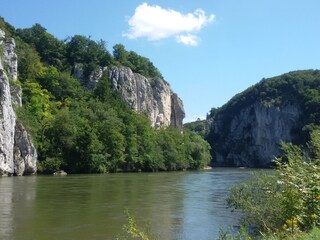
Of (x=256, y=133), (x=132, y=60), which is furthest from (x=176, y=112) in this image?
(x=256, y=133)

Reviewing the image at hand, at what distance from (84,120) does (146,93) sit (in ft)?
138

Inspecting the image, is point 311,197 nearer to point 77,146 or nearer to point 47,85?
point 77,146

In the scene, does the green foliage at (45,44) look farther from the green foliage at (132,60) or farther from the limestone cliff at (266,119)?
the limestone cliff at (266,119)

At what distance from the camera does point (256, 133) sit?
165375 millimetres

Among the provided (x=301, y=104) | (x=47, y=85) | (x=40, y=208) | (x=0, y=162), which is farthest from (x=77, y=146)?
(x=301, y=104)

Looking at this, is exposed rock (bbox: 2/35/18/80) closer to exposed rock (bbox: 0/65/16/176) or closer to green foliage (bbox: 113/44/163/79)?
exposed rock (bbox: 0/65/16/176)

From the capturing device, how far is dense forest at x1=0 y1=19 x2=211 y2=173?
65750mm

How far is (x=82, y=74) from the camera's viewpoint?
10150cm

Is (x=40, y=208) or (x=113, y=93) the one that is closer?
(x=40, y=208)

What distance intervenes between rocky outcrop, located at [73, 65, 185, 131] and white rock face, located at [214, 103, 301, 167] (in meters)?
41.8

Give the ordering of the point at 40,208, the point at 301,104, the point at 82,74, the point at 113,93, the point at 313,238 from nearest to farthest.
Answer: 1. the point at 313,238
2. the point at 40,208
3. the point at 113,93
4. the point at 82,74
5. the point at 301,104

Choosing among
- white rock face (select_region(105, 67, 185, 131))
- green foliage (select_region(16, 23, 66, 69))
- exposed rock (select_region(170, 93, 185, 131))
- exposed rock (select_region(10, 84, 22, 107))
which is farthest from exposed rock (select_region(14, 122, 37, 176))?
exposed rock (select_region(170, 93, 185, 131))

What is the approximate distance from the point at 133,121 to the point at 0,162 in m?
35.4

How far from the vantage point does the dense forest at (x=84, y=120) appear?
216 ft
